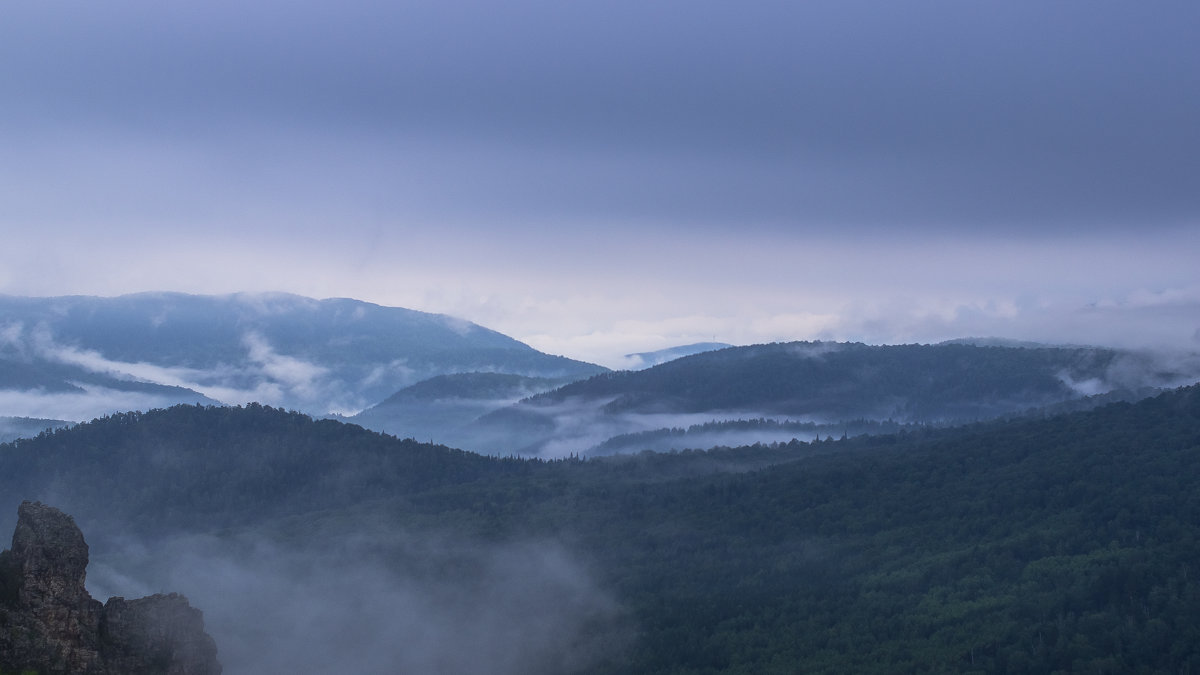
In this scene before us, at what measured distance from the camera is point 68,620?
301ft

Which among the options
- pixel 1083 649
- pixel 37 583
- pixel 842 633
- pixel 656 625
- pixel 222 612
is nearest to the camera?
pixel 37 583

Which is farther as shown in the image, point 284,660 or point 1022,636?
point 284,660

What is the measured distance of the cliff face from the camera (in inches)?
3497

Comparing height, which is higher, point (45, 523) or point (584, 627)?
point (45, 523)

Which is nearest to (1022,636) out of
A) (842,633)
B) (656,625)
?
(842,633)

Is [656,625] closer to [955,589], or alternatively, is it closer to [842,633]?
[842,633]

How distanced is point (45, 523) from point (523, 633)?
98.6m

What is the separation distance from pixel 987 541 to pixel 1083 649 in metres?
50.0

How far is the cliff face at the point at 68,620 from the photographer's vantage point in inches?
3497

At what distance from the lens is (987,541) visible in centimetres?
19162

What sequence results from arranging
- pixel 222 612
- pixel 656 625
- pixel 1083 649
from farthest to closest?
pixel 222 612 < pixel 656 625 < pixel 1083 649

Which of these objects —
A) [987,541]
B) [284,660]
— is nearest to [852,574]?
[987,541]

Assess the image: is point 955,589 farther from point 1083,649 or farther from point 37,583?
point 37,583

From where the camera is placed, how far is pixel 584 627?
179m
